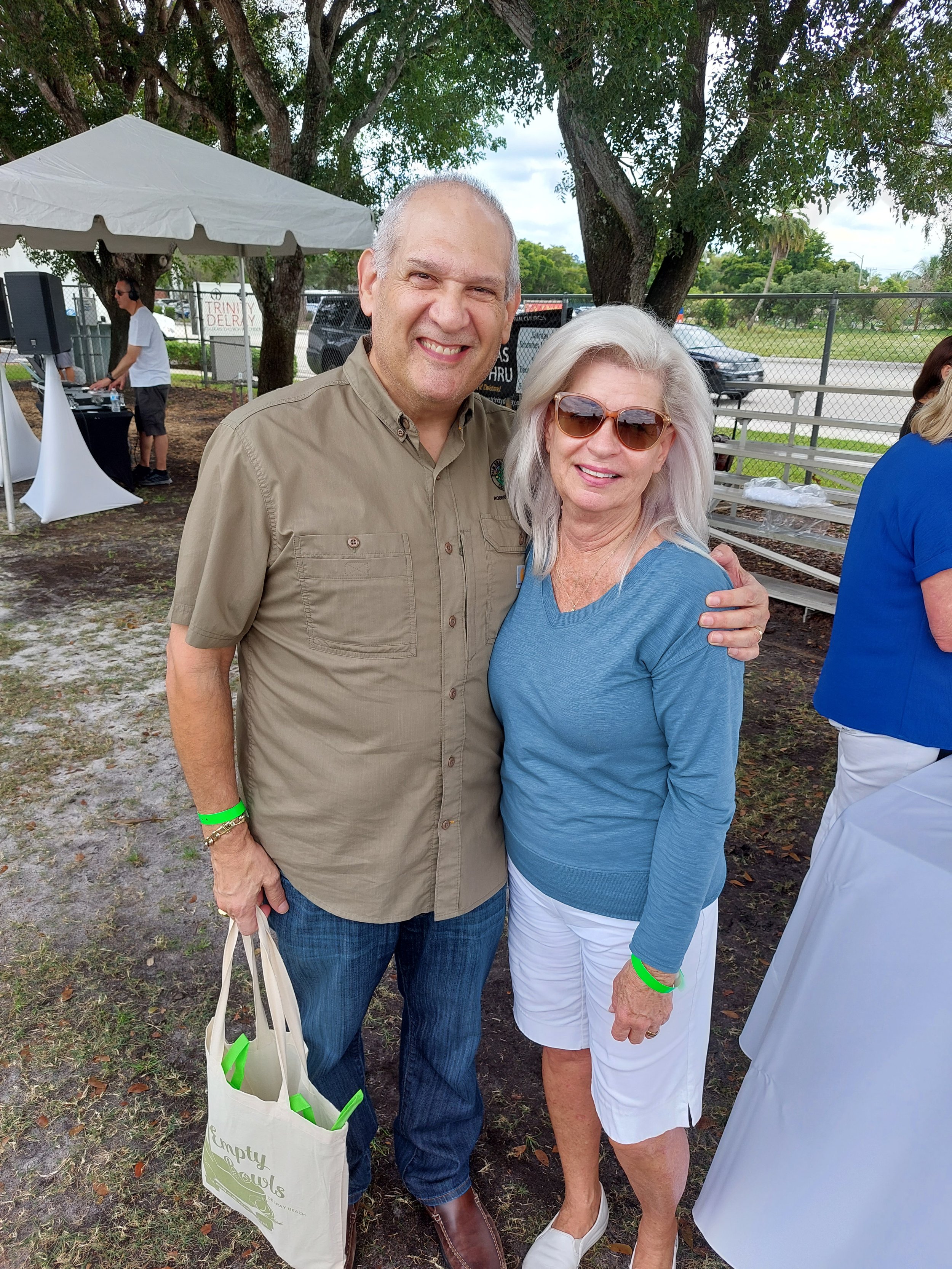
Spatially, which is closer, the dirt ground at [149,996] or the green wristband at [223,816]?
the green wristband at [223,816]

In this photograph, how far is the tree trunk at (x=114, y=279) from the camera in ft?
42.4

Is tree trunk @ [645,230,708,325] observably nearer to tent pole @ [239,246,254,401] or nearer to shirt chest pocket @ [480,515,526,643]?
tent pole @ [239,246,254,401]

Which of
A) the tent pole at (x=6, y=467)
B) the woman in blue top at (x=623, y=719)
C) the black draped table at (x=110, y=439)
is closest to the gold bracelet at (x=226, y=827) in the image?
the woman in blue top at (x=623, y=719)

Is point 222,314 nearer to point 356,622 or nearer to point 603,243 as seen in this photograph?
point 603,243

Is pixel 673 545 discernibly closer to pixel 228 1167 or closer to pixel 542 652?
pixel 542 652

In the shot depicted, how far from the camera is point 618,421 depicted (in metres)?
1.51

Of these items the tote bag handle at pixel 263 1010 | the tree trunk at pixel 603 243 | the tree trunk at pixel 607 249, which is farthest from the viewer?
the tree trunk at pixel 603 243

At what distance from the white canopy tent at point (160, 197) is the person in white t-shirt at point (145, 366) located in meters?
1.20

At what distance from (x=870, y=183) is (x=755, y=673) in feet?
14.4

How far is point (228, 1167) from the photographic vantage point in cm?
164

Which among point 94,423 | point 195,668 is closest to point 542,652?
point 195,668

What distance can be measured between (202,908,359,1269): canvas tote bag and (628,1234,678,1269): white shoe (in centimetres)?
66

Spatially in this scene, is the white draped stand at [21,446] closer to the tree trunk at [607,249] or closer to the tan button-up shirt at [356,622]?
the tree trunk at [607,249]

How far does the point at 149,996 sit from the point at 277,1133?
58.3 inches
